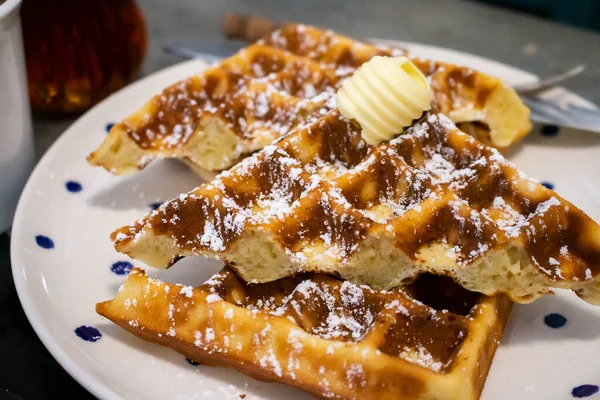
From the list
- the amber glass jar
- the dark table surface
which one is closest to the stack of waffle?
the amber glass jar

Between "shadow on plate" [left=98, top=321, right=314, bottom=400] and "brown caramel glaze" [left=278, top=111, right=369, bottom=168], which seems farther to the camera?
"brown caramel glaze" [left=278, top=111, right=369, bottom=168]

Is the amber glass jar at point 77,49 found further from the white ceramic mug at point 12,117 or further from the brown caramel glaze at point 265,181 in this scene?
the brown caramel glaze at point 265,181

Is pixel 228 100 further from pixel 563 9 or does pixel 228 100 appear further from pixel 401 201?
pixel 563 9

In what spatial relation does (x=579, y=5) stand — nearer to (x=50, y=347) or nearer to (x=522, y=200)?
(x=522, y=200)

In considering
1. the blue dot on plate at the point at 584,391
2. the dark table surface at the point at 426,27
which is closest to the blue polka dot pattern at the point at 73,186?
the dark table surface at the point at 426,27

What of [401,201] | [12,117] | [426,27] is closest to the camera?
[401,201]

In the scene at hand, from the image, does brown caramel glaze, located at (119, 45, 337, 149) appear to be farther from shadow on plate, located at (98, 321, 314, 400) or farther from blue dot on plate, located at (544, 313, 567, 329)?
blue dot on plate, located at (544, 313, 567, 329)

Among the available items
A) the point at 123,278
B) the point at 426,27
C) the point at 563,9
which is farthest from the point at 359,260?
the point at 563,9
